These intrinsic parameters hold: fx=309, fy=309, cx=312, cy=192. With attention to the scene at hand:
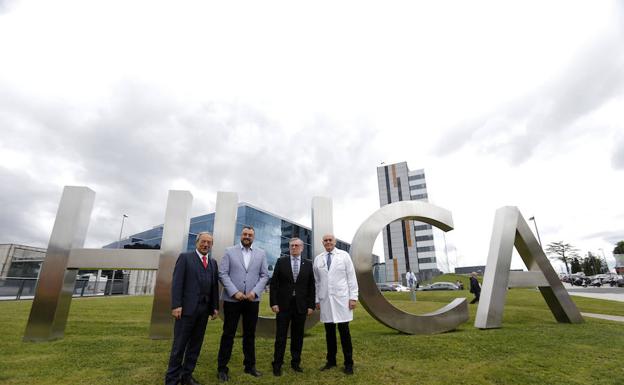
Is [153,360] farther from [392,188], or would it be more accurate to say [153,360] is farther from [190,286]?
[392,188]

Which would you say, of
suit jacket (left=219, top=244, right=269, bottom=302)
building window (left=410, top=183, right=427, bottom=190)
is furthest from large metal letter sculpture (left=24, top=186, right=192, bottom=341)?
building window (left=410, top=183, right=427, bottom=190)

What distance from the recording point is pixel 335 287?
15.2ft

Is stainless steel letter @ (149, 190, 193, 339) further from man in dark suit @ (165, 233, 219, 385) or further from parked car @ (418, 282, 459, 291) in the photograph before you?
parked car @ (418, 282, 459, 291)

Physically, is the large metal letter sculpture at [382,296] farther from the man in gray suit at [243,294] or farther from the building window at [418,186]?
the building window at [418,186]

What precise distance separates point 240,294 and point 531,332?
663 centimetres

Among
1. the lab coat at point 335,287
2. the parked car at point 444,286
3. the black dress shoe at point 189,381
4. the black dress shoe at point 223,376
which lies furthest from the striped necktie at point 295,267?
the parked car at point 444,286

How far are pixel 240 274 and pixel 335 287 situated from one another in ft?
4.64

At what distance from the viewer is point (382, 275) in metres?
71.9

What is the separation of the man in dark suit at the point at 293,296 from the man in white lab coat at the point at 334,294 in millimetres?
180

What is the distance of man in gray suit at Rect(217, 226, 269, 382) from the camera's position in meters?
4.03

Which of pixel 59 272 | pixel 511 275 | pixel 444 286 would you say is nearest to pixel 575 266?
pixel 444 286

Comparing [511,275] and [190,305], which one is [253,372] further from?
[511,275]

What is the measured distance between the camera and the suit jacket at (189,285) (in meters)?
3.75

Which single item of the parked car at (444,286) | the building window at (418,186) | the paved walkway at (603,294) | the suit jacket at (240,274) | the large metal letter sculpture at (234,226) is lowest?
the paved walkway at (603,294)
